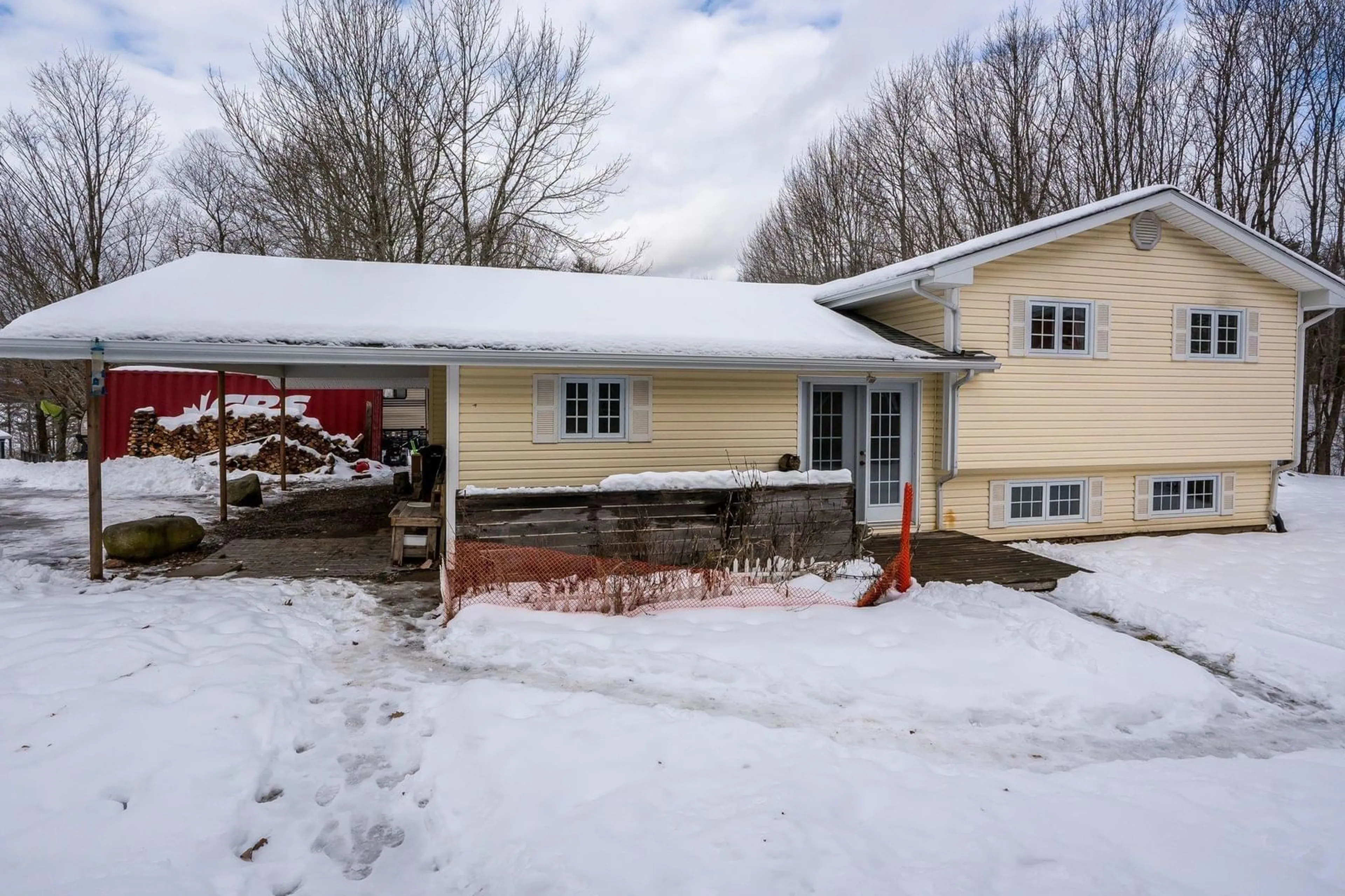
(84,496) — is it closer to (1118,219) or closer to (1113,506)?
(1113,506)

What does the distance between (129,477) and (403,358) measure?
1080cm

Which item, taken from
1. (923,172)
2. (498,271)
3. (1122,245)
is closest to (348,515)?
(498,271)

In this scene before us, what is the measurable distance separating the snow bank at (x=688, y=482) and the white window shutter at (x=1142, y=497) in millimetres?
5976

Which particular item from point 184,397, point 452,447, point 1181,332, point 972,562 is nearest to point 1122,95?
point 1181,332

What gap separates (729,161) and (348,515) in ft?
47.5

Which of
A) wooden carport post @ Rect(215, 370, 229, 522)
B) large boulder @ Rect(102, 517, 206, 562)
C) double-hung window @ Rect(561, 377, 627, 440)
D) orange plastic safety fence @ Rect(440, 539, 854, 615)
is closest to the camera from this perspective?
orange plastic safety fence @ Rect(440, 539, 854, 615)

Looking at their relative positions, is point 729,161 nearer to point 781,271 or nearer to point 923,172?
point 923,172

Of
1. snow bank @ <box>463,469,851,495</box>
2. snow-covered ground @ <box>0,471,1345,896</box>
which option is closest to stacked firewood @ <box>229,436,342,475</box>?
snow bank @ <box>463,469,851,495</box>

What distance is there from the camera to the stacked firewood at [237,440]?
57.0 feet

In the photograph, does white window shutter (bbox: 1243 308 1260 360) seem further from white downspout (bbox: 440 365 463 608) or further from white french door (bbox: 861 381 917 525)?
white downspout (bbox: 440 365 463 608)

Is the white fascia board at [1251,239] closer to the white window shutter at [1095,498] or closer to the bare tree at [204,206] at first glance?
the white window shutter at [1095,498]

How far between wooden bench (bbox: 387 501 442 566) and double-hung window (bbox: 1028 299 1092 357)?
8673 millimetres

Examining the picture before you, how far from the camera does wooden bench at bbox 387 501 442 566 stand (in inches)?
345

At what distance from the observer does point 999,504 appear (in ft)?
36.4
